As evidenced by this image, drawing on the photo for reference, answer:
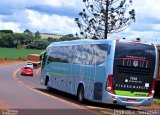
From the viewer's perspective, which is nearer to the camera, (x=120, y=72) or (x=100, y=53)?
(x=120, y=72)

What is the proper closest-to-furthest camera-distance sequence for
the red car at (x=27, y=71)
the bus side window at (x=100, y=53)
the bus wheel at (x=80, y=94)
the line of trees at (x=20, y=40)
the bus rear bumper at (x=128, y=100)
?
the bus rear bumper at (x=128, y=100)
the bus side window at (x=100, y=53)
the bus wheel at (x=80, y=94)
the red car at (x=27, y=71)
the line of trees at (x=20, y=40)

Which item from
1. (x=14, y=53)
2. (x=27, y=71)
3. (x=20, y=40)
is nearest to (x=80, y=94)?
Answer: (x=27, y=71)

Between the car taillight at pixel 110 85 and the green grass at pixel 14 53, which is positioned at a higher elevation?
the car taillight at pixel 110 85

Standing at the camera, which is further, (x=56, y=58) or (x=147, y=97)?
(x=56, y=58)

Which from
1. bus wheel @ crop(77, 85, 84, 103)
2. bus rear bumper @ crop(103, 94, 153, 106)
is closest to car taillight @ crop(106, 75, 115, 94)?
bus rear bumper @ crop(103, 94, 153, 106)

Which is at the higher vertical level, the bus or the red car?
the bus

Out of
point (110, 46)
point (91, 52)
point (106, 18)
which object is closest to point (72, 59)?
point (91, 52)

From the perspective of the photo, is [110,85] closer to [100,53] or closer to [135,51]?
[100,53]

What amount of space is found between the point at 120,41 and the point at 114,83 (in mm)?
1851

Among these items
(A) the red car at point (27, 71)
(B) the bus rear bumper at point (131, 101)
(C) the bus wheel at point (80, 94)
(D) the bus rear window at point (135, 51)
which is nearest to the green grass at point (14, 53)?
(A) the red car at point (27, 71)

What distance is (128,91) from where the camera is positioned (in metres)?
20.0

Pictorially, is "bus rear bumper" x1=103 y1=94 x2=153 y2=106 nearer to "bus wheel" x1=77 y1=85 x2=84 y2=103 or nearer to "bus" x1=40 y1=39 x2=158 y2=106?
"bus" x1=40 y1=39 x2=158 y2=106

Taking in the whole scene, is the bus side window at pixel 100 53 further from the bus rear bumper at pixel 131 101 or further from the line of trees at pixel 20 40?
the line of trees at pixel 20 40

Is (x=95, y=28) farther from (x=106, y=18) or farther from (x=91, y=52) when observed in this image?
(x=91, y=52)
